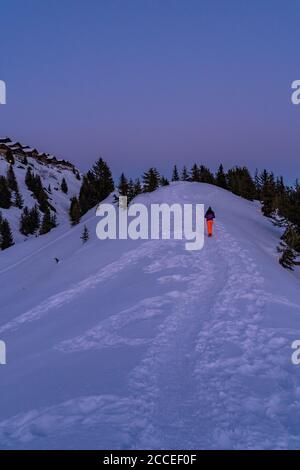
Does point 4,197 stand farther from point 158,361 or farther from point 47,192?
point 158,361

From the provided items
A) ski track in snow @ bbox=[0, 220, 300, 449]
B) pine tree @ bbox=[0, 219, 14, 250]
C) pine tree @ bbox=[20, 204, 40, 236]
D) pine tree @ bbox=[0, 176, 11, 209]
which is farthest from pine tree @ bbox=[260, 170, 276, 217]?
pine tree @ bbox=[0, 176, 11, 209]

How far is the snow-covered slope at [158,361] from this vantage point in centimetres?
527

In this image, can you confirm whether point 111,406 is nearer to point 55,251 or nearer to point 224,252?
point 224,252

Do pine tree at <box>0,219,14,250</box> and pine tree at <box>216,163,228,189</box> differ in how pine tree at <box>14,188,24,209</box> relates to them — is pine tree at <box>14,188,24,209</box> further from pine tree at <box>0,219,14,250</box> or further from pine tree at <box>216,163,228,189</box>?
pine tree at <box>216,163,228,189</box>

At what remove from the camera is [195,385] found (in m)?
6.61

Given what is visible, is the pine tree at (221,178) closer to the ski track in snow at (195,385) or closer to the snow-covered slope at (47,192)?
the snow-covered slope at (47,192)

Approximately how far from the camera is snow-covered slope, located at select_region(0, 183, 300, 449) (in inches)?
207

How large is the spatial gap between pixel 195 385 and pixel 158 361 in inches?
50.2

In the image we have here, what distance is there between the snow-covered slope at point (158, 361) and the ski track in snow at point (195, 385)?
24 millimetres

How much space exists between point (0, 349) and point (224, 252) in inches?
460

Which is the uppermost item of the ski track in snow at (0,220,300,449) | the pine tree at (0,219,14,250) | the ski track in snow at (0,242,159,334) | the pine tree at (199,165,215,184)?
the pine tree at (199,165,215,184)

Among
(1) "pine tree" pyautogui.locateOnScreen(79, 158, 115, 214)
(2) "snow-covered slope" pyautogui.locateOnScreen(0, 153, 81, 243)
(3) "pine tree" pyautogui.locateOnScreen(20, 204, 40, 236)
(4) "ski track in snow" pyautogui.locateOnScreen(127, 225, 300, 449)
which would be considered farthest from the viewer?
(2) "snow-covered slope" pyautogui.locateOnScreen(0, 153, 81, 243)

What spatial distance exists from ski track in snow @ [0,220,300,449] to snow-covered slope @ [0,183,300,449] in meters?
0.02

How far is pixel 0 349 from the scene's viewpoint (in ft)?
36.1
